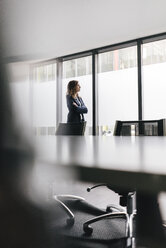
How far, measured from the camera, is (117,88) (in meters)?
4.86

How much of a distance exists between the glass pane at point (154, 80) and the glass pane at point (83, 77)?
116cm

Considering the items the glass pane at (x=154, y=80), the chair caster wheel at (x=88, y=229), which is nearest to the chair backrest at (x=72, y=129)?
the chair caster wheel at (x=88, y=229)

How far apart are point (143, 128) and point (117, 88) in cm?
280

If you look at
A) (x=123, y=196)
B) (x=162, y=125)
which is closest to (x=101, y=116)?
(x=162, y=125)

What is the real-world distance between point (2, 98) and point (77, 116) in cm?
353

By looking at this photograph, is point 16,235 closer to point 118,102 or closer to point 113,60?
point 118,102

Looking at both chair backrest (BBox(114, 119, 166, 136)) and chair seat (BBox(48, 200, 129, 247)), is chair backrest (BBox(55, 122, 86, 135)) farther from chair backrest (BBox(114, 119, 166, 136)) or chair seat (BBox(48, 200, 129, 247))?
chair seat (BBox(48, 200, 129, 247))

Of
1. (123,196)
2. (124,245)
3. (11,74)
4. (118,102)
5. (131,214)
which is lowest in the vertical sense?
(124,245)

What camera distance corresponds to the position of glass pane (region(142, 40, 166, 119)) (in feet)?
14.6

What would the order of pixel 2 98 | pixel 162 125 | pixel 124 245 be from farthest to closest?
pixel 162 125 < pixel 124 245 < pixel 2 98

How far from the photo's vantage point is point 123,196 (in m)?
1.58

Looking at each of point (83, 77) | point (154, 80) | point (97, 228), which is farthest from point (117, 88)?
point (97, 228)

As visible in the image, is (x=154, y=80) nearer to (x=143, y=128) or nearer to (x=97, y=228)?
(x=143, y=128)

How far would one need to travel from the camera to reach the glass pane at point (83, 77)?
16.9ft
